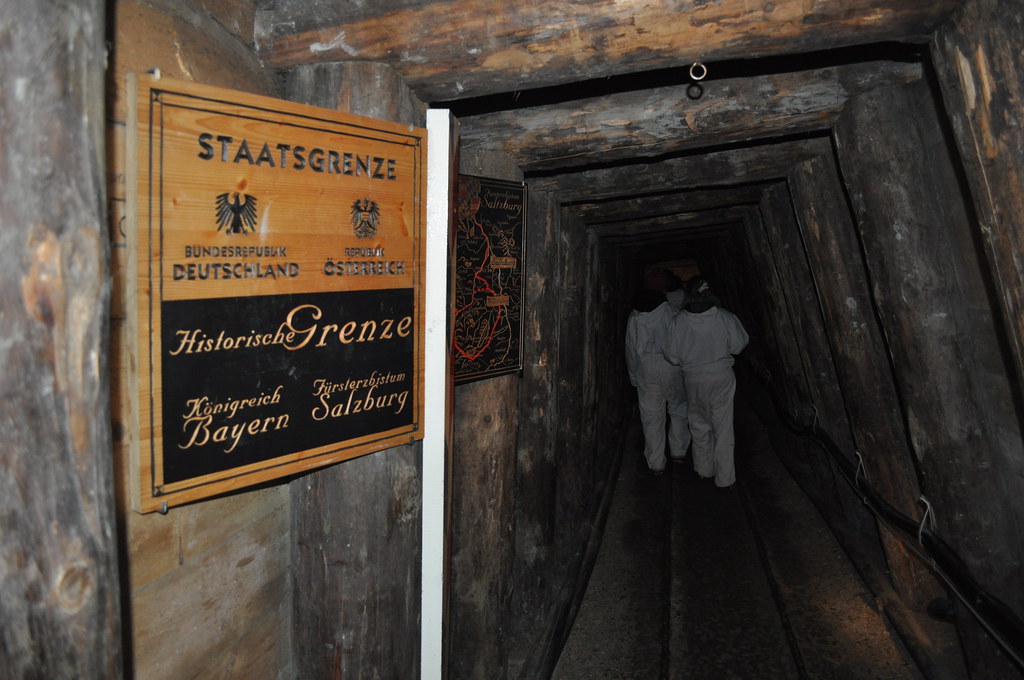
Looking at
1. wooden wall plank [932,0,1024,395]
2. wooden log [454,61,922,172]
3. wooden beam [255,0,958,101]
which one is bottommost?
wooden wall plank [932,0,1024,395]

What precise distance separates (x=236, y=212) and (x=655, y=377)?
688 centimetres

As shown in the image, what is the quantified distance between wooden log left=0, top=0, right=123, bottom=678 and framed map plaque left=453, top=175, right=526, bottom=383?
1779mm

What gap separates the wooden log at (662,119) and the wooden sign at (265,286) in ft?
4.39

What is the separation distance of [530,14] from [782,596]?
429 centimetres

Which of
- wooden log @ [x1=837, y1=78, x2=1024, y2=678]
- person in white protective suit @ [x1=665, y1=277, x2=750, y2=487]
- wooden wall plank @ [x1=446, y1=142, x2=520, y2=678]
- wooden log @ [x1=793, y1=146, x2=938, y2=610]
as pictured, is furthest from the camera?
person in white protective suit @ [x1=665, y1=277, x2=750, y2=487]

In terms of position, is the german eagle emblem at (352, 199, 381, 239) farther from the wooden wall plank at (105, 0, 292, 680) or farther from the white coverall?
the white coverall

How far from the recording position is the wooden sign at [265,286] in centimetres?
166

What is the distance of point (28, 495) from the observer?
48.2 inches

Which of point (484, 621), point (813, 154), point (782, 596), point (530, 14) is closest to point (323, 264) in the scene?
point (530, 14)

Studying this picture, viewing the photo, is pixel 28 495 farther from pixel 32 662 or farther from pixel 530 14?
pixel 530 14

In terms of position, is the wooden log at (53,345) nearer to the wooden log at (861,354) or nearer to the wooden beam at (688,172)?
the wooden beam at (688,172)

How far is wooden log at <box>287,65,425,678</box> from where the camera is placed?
2283mm

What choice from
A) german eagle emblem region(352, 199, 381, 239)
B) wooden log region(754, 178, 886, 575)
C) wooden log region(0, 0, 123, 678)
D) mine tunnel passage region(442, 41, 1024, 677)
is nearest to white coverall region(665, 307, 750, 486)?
wooden log region(754, 178, 886, 575)

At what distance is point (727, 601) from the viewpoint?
Result: 5.02 m
